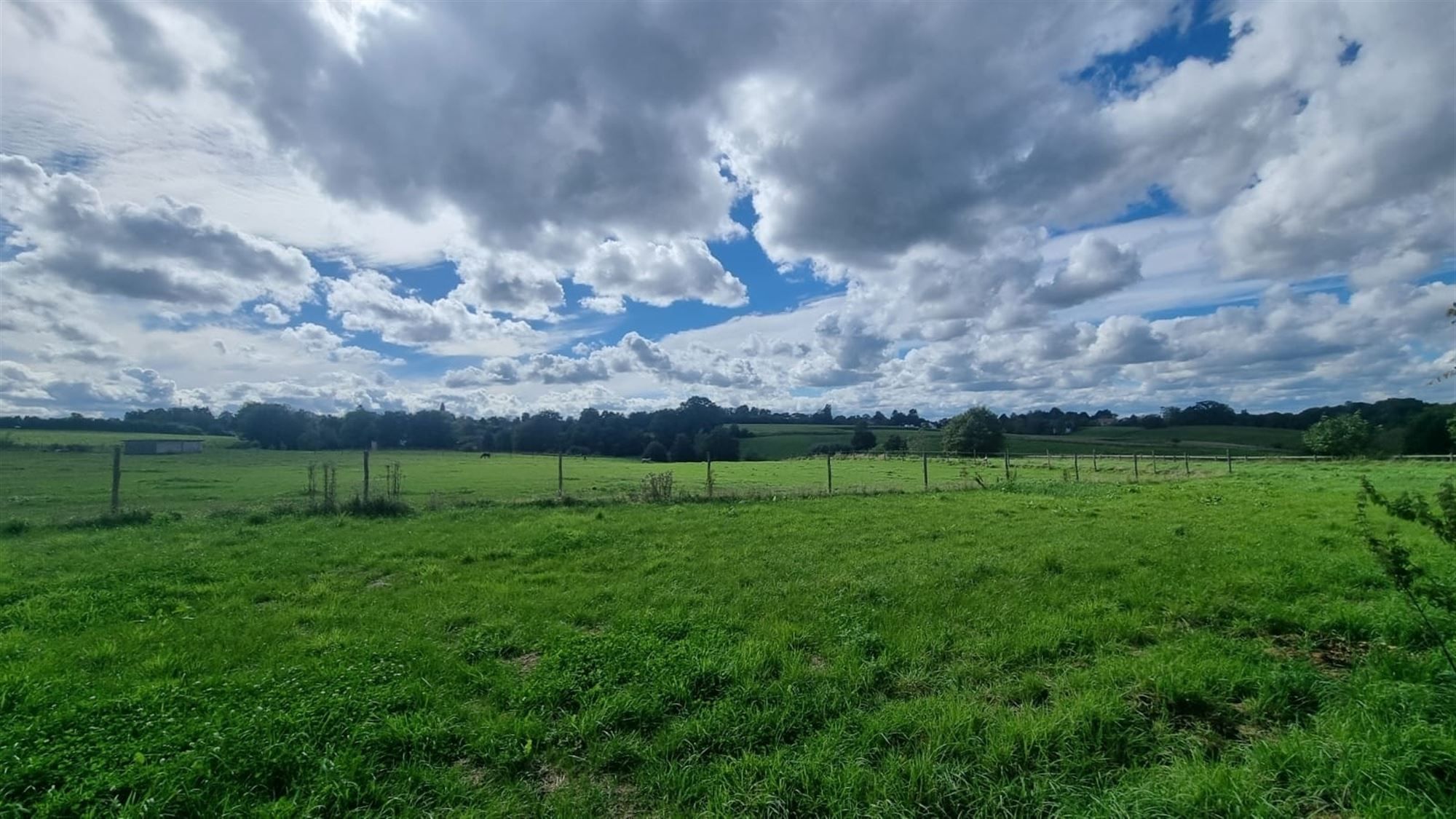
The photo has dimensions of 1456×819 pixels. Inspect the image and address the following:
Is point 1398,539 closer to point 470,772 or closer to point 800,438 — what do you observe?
point 470,772

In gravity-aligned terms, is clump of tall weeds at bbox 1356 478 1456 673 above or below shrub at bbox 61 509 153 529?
above

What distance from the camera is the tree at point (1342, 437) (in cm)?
5431

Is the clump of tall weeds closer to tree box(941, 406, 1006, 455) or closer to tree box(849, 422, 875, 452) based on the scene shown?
tree box(941, 406, 1006, 455)

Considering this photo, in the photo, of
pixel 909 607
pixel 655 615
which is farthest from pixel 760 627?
pixel 909 607

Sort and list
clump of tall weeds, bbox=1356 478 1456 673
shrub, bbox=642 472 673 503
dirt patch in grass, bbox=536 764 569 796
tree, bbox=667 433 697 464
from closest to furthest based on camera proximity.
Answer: dirt patch in grass, bbox=536 764 569 796 → clump of tall weeds, bbox=1356 478 1456 673 → shrub, bbox=642 472 673 503 → tree, bbox=667 433 697 464

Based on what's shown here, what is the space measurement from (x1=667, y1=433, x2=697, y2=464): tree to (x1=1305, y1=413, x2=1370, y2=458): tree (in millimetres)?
64148

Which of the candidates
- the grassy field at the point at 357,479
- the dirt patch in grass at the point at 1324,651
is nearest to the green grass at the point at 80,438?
the grassy field at the point at 357,479

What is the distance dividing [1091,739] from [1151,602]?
4.28m

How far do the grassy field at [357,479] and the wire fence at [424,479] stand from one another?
8 centimetres

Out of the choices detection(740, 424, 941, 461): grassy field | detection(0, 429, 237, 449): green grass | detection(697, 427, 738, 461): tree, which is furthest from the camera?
detection(740, 424, 941, 461): grassy field

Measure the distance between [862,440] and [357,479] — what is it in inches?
3157

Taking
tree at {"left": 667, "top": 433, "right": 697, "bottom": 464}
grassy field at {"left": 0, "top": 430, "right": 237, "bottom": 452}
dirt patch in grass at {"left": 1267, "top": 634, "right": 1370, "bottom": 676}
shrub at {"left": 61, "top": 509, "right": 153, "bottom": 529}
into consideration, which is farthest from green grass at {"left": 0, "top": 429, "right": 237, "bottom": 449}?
tree at {"left": 667, "top": 433, "right": 697, "bottom": 464}

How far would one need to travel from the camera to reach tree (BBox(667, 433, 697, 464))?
269 feet

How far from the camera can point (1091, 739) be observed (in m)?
4.31
